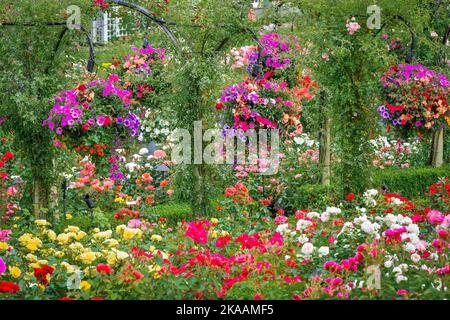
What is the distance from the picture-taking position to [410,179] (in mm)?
9000

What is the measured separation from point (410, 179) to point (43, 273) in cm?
580

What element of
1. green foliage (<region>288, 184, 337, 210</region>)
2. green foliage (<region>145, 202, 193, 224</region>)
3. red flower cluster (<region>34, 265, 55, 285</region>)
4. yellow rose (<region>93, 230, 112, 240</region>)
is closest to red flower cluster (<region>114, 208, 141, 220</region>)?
green foliage (<region>145, 202, 193, 224</region>)

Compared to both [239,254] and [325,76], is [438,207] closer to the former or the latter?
[325,76]

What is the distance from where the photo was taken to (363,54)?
7.28m

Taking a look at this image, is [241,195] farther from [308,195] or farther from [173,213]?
[308,195]

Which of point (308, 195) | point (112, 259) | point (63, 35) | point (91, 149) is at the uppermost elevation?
point (63, 35)

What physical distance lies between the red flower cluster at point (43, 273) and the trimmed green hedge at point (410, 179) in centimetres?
520

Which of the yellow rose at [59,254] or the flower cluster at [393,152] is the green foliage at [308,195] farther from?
the yellow rose at [59,254]

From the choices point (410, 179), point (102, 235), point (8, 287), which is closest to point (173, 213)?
point (102, 235)

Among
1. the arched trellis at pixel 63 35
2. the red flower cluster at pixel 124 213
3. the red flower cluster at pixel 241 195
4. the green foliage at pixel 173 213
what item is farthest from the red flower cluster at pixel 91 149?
the red flower cluster at pixel 241 195

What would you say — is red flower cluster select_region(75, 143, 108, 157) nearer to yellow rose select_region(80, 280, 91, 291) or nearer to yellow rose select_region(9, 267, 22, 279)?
Answer: yellow rose select_region(9, 267, 22, 279)

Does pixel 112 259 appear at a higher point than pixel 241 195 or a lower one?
lower

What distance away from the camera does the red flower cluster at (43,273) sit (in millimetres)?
4039
